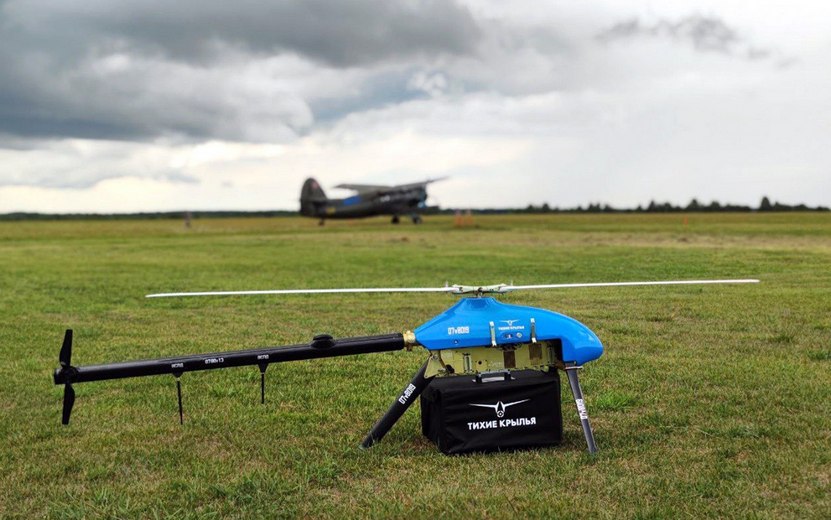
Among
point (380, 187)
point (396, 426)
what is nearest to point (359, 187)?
point (380, 187)

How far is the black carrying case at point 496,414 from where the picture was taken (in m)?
6.17

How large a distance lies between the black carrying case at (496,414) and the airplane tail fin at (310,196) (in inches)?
2793

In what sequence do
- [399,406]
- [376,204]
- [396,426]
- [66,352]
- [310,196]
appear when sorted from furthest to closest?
[310,196], [376,204], [396,426], [399,406], [66,352]

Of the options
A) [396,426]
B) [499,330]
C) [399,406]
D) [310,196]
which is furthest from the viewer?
[310,196]

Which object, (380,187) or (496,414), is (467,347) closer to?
(496,414)

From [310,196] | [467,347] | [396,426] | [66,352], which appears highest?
[310,196]

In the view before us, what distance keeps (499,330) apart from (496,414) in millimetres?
725

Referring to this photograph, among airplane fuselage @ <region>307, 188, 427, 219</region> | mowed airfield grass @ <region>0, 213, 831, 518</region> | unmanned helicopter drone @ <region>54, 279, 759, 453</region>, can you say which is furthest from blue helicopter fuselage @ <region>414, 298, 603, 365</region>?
airplane fuselage @ <region>307, 188, 427, 219</region>

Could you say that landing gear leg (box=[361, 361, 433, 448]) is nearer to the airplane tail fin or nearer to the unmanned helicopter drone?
the unmanned helicopter drone

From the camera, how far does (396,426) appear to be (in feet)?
23.7

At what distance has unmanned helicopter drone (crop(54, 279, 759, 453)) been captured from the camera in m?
5.85

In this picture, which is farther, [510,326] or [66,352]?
[510,326]

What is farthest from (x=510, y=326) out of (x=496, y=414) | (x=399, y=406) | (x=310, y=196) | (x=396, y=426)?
(x=310, y=196)

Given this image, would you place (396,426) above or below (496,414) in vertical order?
below
